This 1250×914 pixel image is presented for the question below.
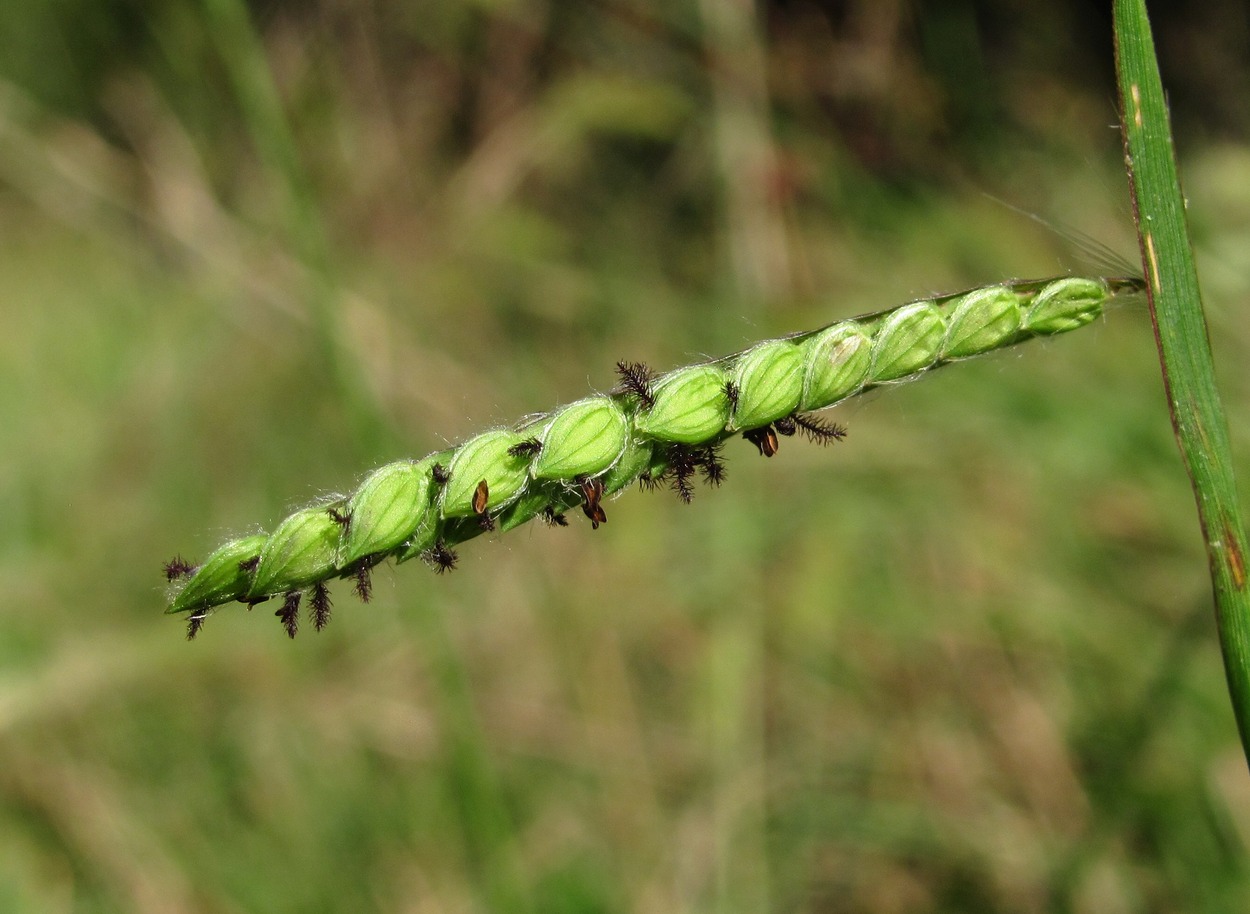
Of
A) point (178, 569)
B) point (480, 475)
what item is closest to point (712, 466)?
point (480, 475)

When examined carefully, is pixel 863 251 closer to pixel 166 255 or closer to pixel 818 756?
pixel 818 756

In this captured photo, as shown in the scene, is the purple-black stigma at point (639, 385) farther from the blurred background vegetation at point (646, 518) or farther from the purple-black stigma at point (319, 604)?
the blurred background vegetation at point (646, 518)

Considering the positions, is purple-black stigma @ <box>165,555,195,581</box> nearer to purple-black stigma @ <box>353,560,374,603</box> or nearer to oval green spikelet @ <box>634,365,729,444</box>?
purple-black stigma @ <box>353,560,374,603</box>

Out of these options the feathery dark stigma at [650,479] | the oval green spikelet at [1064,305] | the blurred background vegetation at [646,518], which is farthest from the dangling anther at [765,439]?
the blurred background vegetation at [646,518]

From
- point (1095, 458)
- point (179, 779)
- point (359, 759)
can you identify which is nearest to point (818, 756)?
point (1095, 458)

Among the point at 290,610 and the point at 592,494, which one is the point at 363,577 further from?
the point at 592,494

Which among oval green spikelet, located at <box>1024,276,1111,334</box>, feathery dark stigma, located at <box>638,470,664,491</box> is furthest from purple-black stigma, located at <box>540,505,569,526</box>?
oval green spikelet, located at <box>1024,276,1111,334</box>
